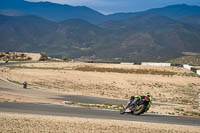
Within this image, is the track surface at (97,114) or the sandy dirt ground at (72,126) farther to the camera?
the track surface at (97,114)

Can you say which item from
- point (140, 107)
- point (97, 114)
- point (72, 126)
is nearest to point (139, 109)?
point (140, 107)

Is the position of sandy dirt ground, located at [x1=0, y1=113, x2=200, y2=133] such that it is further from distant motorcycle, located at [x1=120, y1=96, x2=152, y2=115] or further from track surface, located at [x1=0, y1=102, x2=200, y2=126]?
distant motorcycle, located at [x1=120, y1=96, x2=152, y2=115]

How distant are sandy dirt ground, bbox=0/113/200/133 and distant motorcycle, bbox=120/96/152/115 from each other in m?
2.64

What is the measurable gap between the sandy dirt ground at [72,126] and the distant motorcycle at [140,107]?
2642 mm

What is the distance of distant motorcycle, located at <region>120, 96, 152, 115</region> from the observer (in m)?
21.1

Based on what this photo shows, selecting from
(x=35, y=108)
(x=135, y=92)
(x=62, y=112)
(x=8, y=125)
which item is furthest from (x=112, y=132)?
(x=135, y=92)

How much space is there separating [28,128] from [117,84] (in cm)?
3316

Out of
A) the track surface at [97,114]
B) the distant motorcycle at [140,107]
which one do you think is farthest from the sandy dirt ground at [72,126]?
the distant motorcycle at [140,107]

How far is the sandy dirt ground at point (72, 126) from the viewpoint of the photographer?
15609 mm

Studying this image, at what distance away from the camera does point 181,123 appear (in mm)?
19594

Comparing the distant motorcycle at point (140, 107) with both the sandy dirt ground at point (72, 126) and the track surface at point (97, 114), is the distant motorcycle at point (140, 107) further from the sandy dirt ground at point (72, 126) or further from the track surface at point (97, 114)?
the sandy dirt ground at point (72, 126)

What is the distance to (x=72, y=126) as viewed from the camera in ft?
54.6

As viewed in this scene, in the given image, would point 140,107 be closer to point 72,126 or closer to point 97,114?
point 97,114

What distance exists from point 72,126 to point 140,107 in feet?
20.1
